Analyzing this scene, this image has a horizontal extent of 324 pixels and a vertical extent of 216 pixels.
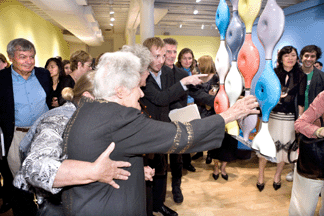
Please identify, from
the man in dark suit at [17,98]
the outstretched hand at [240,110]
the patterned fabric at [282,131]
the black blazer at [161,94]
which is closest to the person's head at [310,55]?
the patterned fabric at [282,131]

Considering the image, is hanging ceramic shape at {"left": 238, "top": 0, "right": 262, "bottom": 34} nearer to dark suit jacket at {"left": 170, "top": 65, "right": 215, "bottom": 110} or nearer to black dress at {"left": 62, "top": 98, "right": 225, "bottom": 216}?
black dress at {"left": 62, "top": 98, "right": 225, "bottom": 216}

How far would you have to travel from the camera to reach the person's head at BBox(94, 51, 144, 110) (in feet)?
3.21

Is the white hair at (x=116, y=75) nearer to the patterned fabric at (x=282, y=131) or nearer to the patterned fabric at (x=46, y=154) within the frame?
the patterned fabric at (x=46, y=154)

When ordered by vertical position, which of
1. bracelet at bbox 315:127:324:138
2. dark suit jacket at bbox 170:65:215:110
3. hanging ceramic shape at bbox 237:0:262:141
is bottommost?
bracelet at bbox 315:127:324:138

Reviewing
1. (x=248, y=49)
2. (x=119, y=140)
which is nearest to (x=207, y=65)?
(x=248, y=49)

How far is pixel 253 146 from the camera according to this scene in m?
1.09

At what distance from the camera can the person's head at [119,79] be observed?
3.21ft

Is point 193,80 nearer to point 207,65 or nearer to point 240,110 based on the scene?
point 240,110

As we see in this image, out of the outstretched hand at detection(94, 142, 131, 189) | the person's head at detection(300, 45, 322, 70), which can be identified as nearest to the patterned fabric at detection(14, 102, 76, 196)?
the outstretched hand at detection(94, 142, 131, 189)

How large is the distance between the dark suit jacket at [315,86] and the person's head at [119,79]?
8.28 ft

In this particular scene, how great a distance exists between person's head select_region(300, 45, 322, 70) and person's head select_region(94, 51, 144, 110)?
274 centimetres

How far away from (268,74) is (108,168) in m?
0.75

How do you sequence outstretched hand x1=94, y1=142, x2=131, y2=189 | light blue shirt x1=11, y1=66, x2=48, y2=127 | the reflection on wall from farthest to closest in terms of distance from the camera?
the reflection on wall → light blue shirt x1=11, y1=66, x2=48, y2=127 → outstretched hand x1=94, y1=142, x2=131, y2=189

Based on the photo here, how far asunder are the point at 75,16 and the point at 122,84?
6.36 metres
